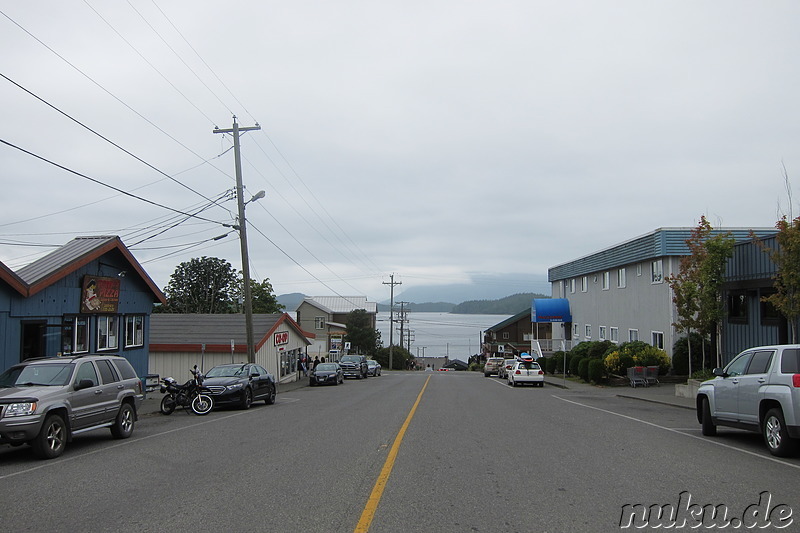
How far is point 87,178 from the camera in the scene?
1745 centimetres

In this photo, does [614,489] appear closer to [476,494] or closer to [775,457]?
[476,494]

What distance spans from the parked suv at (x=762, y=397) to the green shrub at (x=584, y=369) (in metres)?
24.9

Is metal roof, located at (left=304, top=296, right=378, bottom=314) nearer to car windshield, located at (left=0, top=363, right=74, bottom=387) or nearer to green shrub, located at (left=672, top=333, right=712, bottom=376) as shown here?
green shrub, located at (left=672, top=333, right=712, bottom=376)

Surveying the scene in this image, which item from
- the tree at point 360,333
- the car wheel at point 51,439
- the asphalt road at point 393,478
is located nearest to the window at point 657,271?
the asphalt road at point 393,478

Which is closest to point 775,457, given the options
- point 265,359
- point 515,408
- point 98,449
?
point 515,408

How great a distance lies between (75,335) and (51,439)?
11131 millimetres

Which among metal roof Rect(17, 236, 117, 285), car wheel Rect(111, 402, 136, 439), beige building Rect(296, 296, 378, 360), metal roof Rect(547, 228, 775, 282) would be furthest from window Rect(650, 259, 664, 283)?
beige building Rect(296, 296, 378, 360)

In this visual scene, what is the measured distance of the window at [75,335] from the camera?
68.1 feet

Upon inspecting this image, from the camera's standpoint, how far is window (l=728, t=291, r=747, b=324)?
24.4 meters

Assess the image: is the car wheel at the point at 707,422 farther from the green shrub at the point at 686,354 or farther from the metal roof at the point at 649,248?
the green shrub at the point at 686,354

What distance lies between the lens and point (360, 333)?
80312 mm

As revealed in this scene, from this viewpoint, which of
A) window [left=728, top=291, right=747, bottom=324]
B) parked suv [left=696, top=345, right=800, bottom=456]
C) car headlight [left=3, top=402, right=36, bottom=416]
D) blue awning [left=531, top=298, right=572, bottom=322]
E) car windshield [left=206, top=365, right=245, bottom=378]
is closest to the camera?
parked suv [left=696, top=345, right=800, bottom=456]

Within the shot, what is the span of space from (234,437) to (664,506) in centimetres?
881

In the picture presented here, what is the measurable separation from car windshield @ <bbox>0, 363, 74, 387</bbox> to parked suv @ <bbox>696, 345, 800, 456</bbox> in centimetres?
1223
